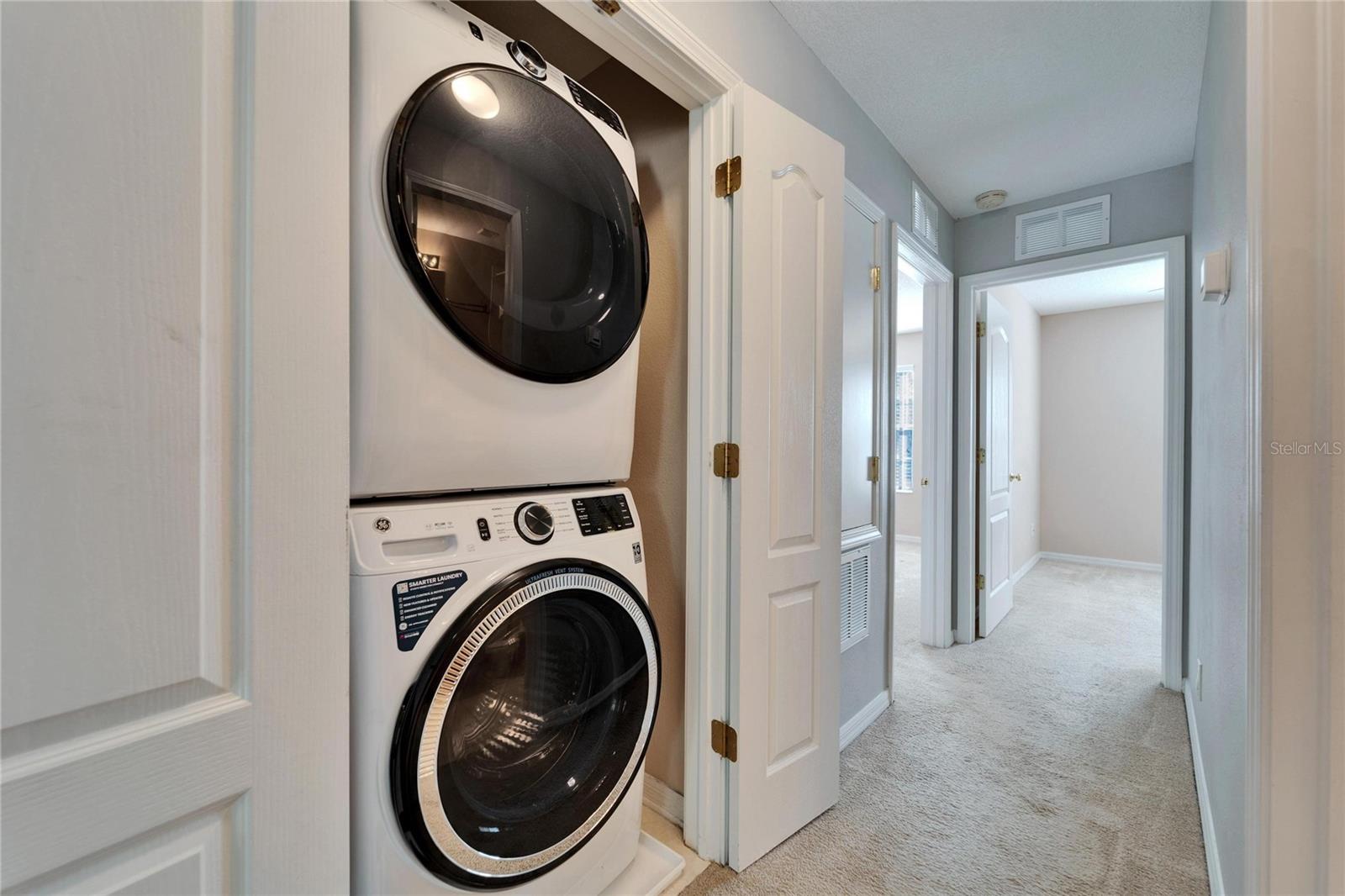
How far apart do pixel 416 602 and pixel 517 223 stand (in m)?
0.74

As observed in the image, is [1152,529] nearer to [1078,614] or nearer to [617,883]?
[1078,614]

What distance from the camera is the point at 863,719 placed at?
2.36m

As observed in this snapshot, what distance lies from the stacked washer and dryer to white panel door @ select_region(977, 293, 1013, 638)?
2805mm

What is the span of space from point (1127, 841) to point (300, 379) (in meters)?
2.38

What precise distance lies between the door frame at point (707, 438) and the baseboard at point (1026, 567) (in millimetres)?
4256

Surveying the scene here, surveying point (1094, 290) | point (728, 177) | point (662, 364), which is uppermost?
point (1094, 290)

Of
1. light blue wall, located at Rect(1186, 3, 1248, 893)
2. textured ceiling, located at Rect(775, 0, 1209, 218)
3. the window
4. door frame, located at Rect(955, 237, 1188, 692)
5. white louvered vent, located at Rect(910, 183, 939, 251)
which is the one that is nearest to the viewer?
light blue wall, located at Rect(1186, 3, 1248, 893)

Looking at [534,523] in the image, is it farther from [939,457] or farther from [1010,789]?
[939,457]

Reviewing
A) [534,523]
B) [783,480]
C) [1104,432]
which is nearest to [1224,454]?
[783,480]

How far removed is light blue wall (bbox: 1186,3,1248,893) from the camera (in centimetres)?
115

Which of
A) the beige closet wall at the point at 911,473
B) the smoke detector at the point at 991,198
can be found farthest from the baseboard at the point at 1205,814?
the beige closet wall at the point at 911,473

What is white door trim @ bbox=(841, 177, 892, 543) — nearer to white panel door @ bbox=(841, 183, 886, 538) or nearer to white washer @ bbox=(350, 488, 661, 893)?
white panel door @ bbox=(841, 183, 886, 538)

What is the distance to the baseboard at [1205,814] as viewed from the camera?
4.72 feet

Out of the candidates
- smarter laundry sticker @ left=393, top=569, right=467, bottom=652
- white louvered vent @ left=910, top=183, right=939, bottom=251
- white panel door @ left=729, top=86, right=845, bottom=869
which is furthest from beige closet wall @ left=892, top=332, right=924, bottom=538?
smarter laundry sticker @ left=393, top=569, right=467, bottom=652
